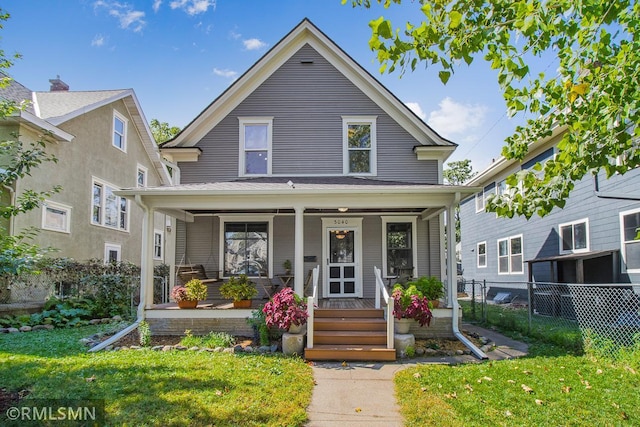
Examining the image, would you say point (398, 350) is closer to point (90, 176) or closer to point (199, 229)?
point (199, 229)

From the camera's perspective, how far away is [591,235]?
11133mm

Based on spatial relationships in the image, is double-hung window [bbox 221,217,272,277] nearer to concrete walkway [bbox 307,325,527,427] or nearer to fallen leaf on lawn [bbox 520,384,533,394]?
concrete walkway [bbox 307,325,527,427]

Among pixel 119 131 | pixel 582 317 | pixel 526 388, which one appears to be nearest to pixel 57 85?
pixel 119 131

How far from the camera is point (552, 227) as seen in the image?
1309 centimetres

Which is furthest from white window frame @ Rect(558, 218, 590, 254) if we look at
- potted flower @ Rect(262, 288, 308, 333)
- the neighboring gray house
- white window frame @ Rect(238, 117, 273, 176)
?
white window frame @ Rect(238, 117, 273, 176)

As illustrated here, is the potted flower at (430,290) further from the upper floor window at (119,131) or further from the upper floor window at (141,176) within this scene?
the upper floor window at (141,176)

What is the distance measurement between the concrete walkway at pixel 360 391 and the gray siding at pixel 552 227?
16.7ft

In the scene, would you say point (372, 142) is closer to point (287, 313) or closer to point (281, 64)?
point (281, 64)

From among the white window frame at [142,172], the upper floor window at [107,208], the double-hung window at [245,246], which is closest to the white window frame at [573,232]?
the double-hung window at [245,246]

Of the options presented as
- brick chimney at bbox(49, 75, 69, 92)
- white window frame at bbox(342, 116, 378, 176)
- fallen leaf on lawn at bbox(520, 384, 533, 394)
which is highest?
brick chimney at bbox(49, 75, 69, 92)

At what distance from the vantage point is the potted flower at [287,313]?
23.1ft

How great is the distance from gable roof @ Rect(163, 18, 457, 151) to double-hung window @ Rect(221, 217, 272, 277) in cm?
267

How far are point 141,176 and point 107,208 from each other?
3479 mm

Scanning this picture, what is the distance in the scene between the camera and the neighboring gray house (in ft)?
32.1
